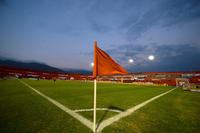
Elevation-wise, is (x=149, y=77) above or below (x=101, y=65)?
below

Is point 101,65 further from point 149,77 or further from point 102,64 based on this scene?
point 149,77

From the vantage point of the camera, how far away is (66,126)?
1970mm

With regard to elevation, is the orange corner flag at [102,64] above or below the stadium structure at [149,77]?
above

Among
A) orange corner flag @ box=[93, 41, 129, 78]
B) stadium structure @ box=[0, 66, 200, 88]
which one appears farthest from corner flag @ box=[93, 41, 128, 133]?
stadium structure @ box=[0, 66, 200, 88]

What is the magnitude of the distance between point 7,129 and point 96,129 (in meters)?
1.80

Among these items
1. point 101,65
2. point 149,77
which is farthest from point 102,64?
point 149,77

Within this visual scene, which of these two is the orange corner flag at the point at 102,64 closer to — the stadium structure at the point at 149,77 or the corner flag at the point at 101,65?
the corner flag at the point at 101,65

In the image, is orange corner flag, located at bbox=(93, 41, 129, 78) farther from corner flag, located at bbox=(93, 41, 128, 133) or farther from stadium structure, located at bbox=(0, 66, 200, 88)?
stadium structure, located at bbox=(0, 66, 200, 88)

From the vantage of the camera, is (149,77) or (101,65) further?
(149,77)

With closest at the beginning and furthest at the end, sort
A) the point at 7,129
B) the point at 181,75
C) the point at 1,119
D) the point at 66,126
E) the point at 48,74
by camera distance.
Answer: the point at 7,129 → the point at 66,126 → the point at 1,119 → the point at 181,75 → the point at 48,74

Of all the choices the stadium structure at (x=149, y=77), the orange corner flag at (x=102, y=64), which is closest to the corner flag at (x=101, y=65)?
the orange corner flag at (x=102, y=64)

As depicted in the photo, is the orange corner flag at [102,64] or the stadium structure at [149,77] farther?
the stadium structure at [149,77]

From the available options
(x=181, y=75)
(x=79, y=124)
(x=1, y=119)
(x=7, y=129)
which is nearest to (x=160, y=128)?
(x=79, y=124)

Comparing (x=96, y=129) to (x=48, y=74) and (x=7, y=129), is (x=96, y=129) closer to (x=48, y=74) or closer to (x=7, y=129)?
(x=7, y=129)
